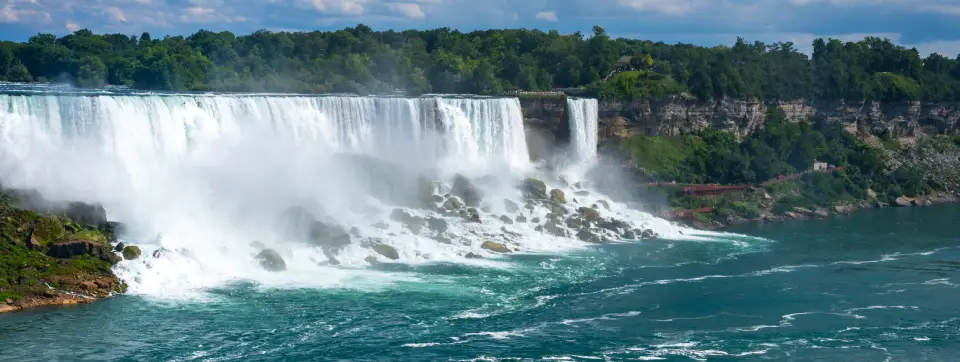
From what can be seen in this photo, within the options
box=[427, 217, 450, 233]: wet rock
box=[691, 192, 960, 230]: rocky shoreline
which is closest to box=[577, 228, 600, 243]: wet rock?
box=[427, 217, 450, 233]: wet rock

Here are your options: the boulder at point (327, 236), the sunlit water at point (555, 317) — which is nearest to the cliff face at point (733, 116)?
the sunlit water at point (555, 317)

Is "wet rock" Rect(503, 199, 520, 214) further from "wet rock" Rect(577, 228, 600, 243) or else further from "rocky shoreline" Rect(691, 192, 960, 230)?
"rocky shoreline" Rect(691, 192, 960, 230)

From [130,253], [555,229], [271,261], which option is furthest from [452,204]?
[130,253]

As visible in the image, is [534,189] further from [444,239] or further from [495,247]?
[444,239]

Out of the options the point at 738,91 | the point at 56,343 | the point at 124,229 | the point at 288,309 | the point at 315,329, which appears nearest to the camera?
the point at 56,343

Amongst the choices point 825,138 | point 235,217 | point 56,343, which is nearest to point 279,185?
point 235,217

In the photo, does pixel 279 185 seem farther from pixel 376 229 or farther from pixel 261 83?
pixel 261 83
